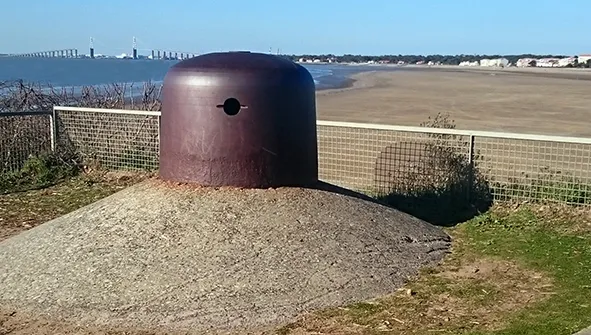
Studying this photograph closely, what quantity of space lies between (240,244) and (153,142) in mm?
6058

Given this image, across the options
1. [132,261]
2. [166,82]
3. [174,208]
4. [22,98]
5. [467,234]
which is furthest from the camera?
[22,98]

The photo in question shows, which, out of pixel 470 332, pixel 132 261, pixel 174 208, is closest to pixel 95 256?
pixel 132 261

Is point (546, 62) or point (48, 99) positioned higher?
point (48, 99)

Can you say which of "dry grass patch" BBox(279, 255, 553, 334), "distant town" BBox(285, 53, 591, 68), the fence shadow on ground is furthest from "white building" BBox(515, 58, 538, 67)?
"dry grass patch" BBox(279, 255, 553, 334)

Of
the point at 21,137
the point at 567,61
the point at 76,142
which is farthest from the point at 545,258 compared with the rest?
the point at 567,61

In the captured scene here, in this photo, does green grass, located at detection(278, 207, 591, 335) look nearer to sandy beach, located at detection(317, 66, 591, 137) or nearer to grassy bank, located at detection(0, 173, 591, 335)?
grassy bank, located at detection(0, 173, 591, 335)

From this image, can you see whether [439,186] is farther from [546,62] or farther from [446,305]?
[546,62]

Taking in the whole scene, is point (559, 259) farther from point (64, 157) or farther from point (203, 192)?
point (64, 157)

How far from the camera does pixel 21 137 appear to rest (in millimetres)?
12688

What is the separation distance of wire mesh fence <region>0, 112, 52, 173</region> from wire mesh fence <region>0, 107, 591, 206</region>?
0.05 ft

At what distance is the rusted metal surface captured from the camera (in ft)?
24.8

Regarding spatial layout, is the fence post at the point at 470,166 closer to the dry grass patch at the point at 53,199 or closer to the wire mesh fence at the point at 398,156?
the wire mesh fence at the point at 398,156

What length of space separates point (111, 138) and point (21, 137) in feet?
4.86

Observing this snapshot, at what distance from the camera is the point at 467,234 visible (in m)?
8.58
